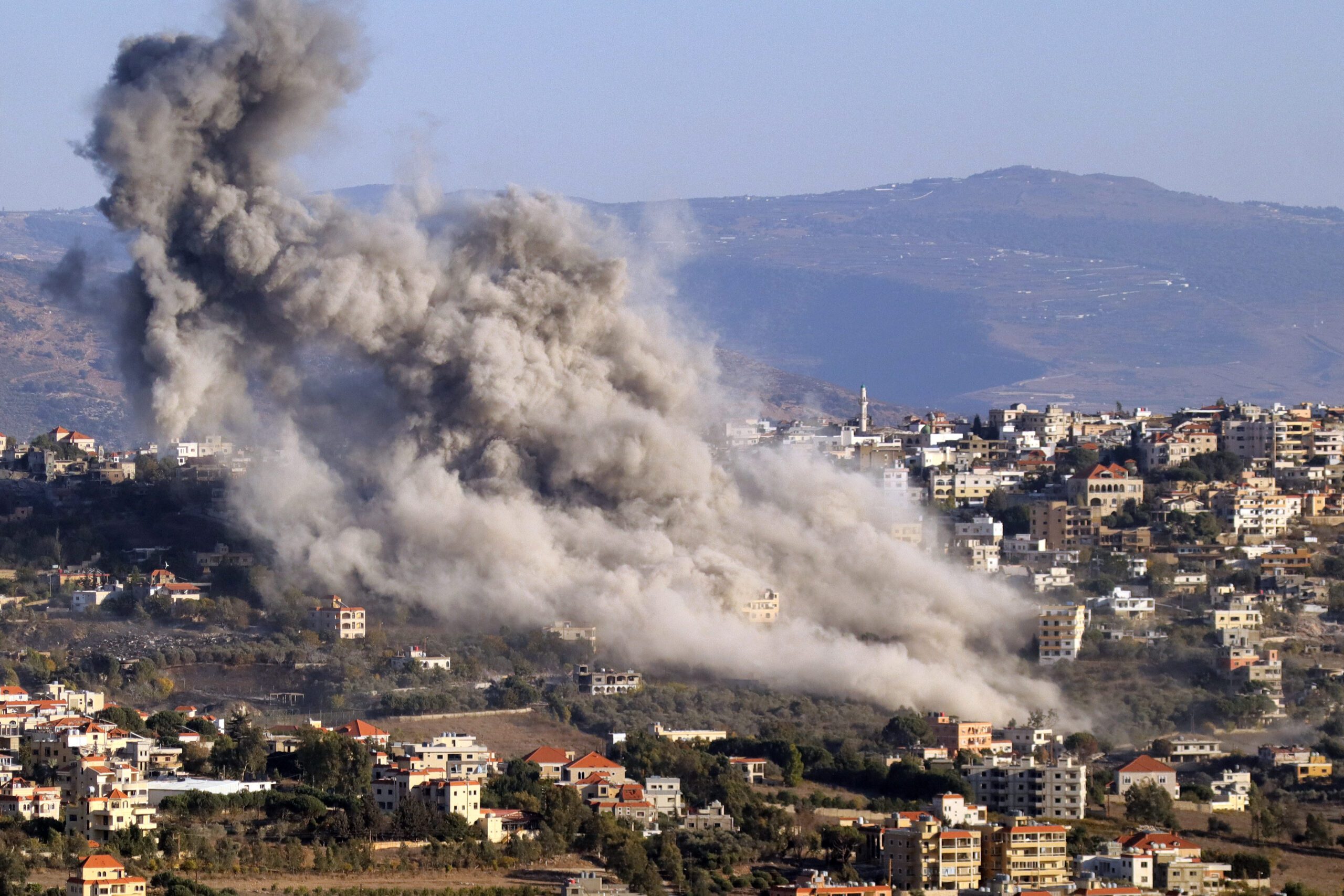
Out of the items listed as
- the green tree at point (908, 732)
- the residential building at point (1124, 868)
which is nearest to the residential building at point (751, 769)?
the green tree at point (908, 732)

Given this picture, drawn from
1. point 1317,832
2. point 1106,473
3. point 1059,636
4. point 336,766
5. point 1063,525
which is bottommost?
point 1317,832

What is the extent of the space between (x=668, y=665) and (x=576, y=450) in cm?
448

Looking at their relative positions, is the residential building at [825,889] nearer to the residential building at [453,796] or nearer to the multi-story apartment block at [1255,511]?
the residential building at [453,796]

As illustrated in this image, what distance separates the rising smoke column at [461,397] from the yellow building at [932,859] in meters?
14.5

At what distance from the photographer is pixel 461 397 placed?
58500 millimetres

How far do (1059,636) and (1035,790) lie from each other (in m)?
11.7

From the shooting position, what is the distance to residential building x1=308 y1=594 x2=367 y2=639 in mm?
58469

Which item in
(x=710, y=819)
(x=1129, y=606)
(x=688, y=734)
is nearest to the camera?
(x=710, y=819)

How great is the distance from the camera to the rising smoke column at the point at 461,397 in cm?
5816

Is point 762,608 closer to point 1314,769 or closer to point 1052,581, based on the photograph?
point 1052,581

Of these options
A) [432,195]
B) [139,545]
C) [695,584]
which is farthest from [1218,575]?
[139,545]

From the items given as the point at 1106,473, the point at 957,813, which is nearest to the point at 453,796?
the point at 957,813

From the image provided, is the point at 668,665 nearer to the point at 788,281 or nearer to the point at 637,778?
the point at 637,778

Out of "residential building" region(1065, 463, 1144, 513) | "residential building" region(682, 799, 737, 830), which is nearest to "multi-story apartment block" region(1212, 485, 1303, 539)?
"residential building" region(1065, 463, 1144, 513)
